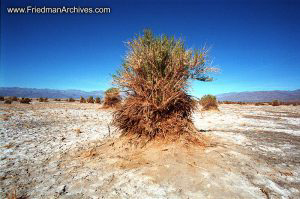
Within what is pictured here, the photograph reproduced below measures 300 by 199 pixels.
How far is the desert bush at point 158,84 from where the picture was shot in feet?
14.9

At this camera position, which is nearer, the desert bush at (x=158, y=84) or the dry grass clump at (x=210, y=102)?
the desert bush at (x=158, y=84)

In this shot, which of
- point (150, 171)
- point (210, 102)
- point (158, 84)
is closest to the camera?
point (150, 171)

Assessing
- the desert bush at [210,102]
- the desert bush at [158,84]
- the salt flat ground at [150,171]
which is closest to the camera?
the salt flat ground at [150,171]

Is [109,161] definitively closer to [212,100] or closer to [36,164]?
[36,164]

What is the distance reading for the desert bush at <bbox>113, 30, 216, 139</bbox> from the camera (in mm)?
4551

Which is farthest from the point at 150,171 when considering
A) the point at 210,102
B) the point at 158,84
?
the point at 210,102

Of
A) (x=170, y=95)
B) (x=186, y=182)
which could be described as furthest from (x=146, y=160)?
(x=170, y=95)

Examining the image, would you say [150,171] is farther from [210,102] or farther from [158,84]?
[210,102]

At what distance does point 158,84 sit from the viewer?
4.52 metres

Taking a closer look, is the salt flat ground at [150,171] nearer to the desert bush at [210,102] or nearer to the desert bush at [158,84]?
the desert bush at [158,84]

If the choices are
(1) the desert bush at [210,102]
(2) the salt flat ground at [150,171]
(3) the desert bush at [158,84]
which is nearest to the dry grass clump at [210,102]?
(1) the desert bush at [210,102]

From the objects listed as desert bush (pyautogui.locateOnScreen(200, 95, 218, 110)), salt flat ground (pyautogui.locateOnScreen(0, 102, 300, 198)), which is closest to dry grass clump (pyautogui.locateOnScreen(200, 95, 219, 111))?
desert bush (pyautogui.locateOnScreen(200, 95, 218, 110))

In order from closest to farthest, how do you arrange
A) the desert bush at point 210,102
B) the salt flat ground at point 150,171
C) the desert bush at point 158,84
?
the salt flat ground at point 150,171
the desert bush at point 158,84
the desert bush at point 210,102

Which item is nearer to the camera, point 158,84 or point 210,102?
point 158,84
